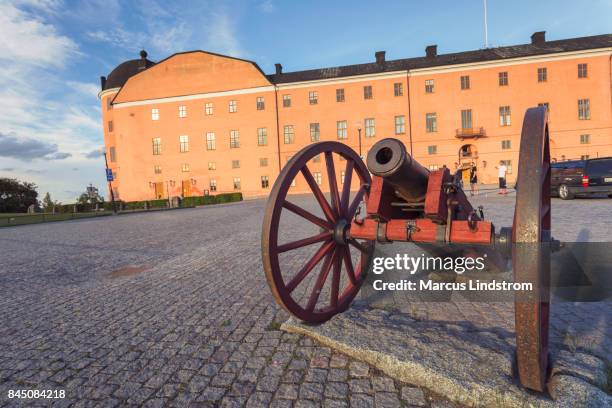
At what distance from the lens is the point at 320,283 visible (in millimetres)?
2766

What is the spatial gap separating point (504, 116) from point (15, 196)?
60.8 metres

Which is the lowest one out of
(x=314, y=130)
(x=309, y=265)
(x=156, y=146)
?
(x=309, y=265)

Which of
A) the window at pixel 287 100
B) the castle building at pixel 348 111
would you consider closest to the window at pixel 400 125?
the castle building at pixel 348 111

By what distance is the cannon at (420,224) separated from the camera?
5.29 feet

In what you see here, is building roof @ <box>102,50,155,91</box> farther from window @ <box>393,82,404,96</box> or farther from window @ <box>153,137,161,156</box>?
window @ <box>393,82,404,96</box>

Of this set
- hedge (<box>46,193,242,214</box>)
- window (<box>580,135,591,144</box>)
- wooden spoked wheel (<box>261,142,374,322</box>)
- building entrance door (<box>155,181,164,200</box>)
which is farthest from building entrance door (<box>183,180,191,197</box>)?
window (<box>580,135,591,144</box>)

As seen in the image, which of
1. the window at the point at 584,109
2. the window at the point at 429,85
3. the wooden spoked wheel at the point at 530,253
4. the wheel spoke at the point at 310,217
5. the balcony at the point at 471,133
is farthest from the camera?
the window at the point at 429,85

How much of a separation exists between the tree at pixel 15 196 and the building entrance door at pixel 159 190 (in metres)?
18.0

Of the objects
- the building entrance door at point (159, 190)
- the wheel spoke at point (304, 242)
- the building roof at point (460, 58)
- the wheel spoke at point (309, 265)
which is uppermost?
the building roof at point (460, 58)

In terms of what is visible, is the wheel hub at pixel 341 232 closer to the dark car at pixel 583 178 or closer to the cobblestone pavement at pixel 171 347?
the cobblestone pavement at pixel 171 347

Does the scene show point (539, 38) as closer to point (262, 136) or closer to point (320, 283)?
point (262, 136)

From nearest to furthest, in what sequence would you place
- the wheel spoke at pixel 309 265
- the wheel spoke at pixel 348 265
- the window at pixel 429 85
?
the wheel spoke at pixel 309 265 → the wheel spoke at pixel 348 265 → the window at pixel 429 85

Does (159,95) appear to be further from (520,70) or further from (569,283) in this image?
(569,283)

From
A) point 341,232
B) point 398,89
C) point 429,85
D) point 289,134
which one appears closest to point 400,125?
point 398,89
